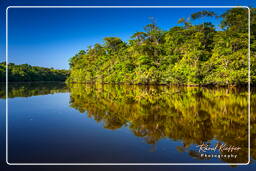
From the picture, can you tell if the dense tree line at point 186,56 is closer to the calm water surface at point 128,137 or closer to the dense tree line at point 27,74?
the calm water surface at point 128,137

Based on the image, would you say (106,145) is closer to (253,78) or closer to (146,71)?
(253,78)

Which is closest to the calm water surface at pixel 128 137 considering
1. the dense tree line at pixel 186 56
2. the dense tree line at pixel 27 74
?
the dense tree line at pixel 186 56

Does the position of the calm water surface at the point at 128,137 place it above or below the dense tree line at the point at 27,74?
below

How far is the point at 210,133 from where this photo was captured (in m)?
5.53

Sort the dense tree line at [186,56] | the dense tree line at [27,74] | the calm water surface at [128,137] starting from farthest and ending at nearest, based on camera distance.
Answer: the dense tree line at [27,74] < the dense tree line at [186,56] < the calm water surface at [128,137]

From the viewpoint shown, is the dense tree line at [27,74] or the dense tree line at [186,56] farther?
the dense tree line at [27,74]

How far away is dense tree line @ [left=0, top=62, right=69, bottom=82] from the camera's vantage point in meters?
55.5

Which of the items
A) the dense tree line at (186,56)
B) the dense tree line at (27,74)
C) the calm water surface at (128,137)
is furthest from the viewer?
the dense tree line at (27,74)

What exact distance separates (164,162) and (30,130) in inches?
174

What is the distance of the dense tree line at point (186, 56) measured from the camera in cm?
2275

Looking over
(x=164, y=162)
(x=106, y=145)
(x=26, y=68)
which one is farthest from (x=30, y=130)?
(x=26, y=68)

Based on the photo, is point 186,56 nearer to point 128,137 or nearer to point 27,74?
point 128,137

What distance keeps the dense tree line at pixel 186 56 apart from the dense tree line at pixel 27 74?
2344 centimetres

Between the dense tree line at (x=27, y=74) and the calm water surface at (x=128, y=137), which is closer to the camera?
→ the calm water surface at (x=128, y=137)
